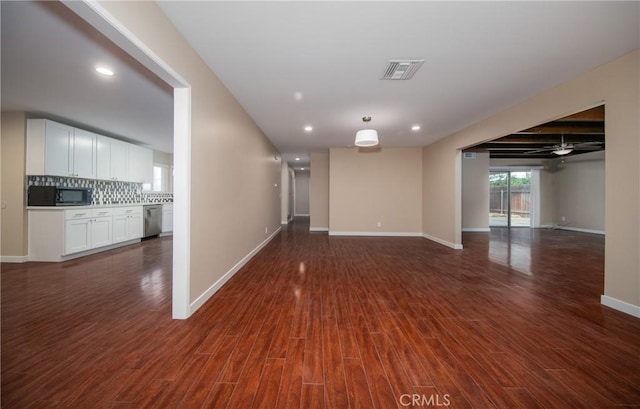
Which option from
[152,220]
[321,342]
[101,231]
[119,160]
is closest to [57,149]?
[119,160]

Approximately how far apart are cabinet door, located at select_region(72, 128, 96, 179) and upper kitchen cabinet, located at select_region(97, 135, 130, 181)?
133 mm

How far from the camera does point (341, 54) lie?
243cm

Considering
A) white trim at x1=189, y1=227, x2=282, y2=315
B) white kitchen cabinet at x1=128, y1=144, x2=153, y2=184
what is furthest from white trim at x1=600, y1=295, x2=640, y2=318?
white kitchen cabinet at x1=128, y1=144, x2=153, y2=184

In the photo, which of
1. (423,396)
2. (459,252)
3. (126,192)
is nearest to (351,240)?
(459,252)

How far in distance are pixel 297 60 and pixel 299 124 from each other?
7.43 ft

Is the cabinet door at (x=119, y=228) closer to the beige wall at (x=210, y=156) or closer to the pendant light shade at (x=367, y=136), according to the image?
the beige wall at (x=210, y=156)

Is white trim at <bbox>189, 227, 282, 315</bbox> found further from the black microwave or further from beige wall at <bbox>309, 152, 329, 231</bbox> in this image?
beige wall at <bbox>309, 152, 329, 231</bbox>

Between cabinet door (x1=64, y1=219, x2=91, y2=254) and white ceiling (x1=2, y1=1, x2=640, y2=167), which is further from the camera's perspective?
cabinet door (x1=64, y1=219, x2=91, y2=254)

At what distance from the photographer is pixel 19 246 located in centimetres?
411

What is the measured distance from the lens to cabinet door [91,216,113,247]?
4.71m

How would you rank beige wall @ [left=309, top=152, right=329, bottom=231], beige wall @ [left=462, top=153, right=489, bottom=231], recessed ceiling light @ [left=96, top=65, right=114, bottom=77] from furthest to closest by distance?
beige wall @ [left=309, top=152, right=329, bottom=231] < beige wall @ [left=462, top=153, right=489, bottom=231] < recessed ceiling light @ [left=96, top=65, right=114, bottom=77]

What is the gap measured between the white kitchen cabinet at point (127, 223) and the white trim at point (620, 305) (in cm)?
Answer: 788

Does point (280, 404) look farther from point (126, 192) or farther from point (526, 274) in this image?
point (126, 192)

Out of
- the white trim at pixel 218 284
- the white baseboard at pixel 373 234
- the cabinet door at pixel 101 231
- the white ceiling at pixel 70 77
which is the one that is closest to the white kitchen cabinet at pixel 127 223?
the cabinet door at pixel 101 231
